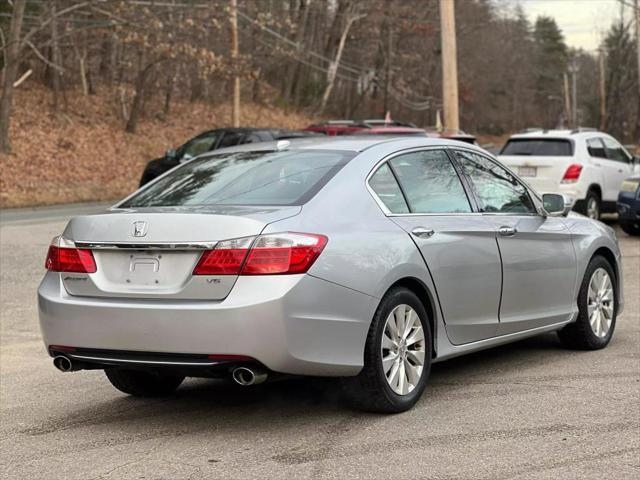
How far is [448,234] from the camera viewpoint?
243 inches

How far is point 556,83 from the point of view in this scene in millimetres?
134125

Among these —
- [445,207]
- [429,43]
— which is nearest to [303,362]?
[445,207]

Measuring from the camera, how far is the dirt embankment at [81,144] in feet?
89.7

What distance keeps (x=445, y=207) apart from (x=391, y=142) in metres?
0.53

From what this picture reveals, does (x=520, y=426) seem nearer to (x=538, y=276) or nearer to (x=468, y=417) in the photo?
(x=468, y=417)

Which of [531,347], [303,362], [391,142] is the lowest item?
[531,347]

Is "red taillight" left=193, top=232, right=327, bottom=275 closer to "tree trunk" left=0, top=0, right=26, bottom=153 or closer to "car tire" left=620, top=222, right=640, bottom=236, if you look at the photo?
"car tire" left=620, top=222, right=640, bottom=236

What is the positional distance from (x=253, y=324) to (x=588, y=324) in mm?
3393

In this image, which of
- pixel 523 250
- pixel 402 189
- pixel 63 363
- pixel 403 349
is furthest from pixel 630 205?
pixel 63 363

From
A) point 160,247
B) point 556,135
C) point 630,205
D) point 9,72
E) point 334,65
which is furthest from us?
point 334,65

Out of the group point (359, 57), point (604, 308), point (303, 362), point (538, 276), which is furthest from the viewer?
point (359, 57)

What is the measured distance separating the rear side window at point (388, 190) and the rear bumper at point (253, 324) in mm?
766

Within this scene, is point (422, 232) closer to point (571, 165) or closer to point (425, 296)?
point (425, 296)

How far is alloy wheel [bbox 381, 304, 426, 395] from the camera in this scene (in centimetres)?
559
